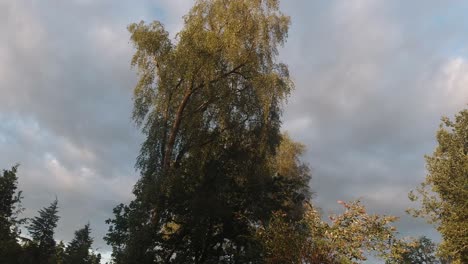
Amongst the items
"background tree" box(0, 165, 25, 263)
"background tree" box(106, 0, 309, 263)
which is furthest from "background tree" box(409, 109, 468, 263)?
"background tree" box(0, 165, 25, 263)

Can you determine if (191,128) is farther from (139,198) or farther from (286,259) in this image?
(286,259)

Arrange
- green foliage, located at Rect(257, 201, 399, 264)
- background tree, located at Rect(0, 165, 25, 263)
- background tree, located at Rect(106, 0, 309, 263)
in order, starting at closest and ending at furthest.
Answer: green foliage, located at Rect(257, 201, 399, 264) < background tree, located at Rect(106, 0, 309, 263) < background tree, located at Rect(0, 165, 25, 263)

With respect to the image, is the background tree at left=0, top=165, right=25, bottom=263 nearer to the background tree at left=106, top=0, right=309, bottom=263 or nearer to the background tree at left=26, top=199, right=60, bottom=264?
the background tree at left=26, top=199, right=60, bottom=264

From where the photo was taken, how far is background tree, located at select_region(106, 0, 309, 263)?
862 inches

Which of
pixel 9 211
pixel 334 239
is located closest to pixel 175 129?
pixel 334 239

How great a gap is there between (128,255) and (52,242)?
54.0m

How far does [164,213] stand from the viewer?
24.1 metres

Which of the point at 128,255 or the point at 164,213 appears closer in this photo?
the point at 128,255

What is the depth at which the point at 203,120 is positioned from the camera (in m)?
23.0

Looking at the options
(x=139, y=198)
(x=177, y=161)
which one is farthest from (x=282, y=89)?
(x=139, y=198)

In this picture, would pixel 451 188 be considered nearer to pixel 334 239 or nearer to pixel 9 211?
pixel 334 239

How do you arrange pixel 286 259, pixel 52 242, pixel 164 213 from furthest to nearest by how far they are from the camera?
pixel 52 242 → pixel 164 213 → pixel 286 259

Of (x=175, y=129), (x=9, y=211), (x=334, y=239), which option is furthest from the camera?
(x=9, y=211)

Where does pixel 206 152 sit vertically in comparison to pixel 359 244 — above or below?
above
